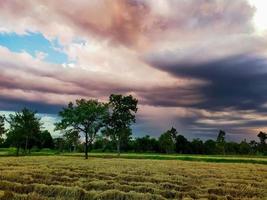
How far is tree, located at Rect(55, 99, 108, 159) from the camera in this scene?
8100 cm

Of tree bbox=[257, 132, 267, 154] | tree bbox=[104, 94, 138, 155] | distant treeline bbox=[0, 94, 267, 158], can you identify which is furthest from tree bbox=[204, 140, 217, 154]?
tree bbox=[104, 94, 138, 155]

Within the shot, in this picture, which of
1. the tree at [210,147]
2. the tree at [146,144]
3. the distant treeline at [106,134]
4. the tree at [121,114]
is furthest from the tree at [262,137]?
the tree at [121,114]

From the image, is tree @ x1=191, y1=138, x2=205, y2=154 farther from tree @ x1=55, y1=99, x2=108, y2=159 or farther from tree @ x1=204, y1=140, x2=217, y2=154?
tree @ x1=55, y1=99, x2=108, y2=159

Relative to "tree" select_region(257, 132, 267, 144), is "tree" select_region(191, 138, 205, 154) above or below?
below

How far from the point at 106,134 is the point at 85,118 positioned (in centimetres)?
2637

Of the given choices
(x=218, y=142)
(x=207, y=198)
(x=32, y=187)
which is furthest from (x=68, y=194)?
Result: (x=218, y=142)

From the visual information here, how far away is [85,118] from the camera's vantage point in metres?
81.1

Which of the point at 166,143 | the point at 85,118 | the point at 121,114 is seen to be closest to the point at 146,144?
the point at 166,143

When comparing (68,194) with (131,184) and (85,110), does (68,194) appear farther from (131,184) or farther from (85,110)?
(85,110)

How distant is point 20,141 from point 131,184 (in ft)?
264

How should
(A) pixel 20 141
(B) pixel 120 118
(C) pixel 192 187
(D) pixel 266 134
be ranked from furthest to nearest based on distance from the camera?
(D) pixel 266 134 < (B) pixel 120 118 < (A) pixel 20 141 < (C) pixel 192 187

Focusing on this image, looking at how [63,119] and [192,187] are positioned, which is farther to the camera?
[63,119]

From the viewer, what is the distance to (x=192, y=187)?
24.6m

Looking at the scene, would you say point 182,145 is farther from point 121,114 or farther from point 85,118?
point 85,118
